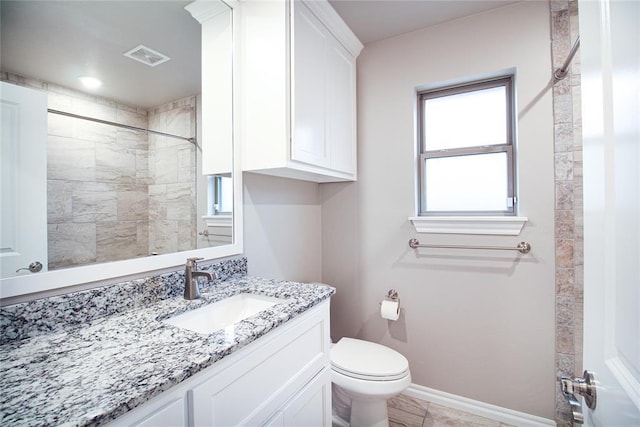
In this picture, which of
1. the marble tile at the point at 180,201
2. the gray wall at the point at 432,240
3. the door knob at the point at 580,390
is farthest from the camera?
the gray wall at the point at 432,240

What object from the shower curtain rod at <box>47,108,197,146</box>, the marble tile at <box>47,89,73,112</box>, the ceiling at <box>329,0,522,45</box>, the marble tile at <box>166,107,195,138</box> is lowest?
the shower curtain rod at <box>47,108,197,146</box>

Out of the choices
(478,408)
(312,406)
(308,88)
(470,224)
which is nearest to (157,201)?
(308,88)

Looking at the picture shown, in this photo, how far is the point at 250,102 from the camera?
4.89 ft

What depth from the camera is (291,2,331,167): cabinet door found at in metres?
1.43

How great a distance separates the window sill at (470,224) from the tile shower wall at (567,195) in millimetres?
209

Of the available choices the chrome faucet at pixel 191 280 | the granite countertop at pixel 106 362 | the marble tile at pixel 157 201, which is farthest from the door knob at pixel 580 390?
the marble tile at pixel 157 201

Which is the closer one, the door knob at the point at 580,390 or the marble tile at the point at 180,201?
the door knob at the point at 580,390

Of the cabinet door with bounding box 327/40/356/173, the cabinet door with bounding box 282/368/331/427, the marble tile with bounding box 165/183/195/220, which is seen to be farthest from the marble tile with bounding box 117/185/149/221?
the cabinet door with bounding box 327/40/356/173

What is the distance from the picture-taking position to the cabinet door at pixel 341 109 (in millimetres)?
1777

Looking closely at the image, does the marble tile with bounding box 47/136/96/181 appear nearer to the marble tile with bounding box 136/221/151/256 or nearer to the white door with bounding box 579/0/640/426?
the marble tile with bounding box 136/221/151/256

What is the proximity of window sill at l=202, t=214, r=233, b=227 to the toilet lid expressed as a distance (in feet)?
3.20

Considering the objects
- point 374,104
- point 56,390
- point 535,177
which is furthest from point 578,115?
point 56,390

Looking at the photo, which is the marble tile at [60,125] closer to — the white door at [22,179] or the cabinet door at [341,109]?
the white door at [22,179]

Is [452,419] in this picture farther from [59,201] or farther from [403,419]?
[59,201]
